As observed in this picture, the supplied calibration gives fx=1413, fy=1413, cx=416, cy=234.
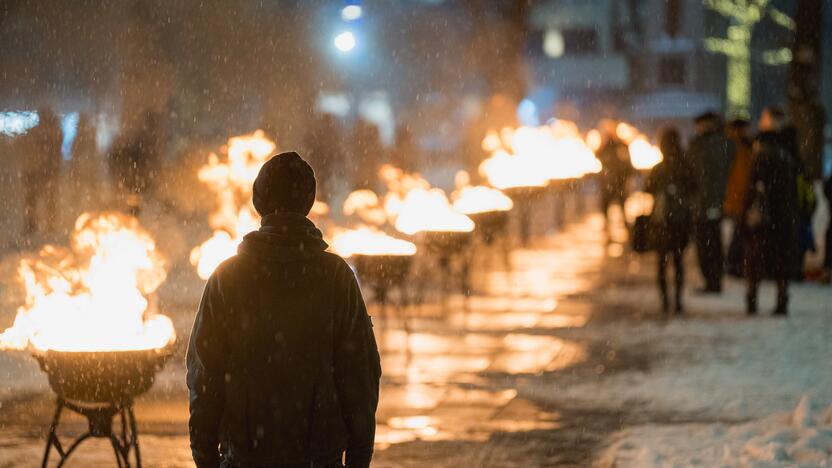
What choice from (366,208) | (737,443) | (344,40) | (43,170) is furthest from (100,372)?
(366,208)

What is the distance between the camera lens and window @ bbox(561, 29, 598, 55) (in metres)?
82.6

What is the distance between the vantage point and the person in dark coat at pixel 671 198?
14.4 meters

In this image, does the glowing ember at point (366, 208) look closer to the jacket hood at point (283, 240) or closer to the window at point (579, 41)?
the jacket hood at point (283, 240)

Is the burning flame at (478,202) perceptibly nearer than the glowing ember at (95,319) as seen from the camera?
No

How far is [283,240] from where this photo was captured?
446cm

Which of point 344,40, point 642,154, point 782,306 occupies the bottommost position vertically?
point 782,306

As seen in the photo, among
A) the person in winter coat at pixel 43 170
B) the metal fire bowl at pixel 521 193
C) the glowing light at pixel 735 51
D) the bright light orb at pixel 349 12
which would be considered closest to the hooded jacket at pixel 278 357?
the metal fire bowl at pixel 521 193

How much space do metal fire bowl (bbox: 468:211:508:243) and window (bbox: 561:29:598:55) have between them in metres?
66.9

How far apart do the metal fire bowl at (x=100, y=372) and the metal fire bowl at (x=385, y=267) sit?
218 inches

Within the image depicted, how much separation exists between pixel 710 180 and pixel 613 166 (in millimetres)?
6349

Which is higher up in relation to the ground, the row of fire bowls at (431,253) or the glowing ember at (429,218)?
the glowing ember at (429,218)

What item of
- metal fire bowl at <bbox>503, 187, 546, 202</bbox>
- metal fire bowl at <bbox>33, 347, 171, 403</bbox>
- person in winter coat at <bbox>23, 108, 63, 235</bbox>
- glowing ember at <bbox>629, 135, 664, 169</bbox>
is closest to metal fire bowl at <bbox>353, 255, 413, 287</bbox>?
metal fire bowl at <bbox>33, 347, 171, 403</bbox>

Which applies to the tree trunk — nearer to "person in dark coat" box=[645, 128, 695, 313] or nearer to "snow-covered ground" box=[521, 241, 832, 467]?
"snow-covered ground" box=[521, 241, 832, 467]

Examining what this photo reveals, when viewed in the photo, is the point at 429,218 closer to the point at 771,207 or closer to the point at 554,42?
the point at 771,207
